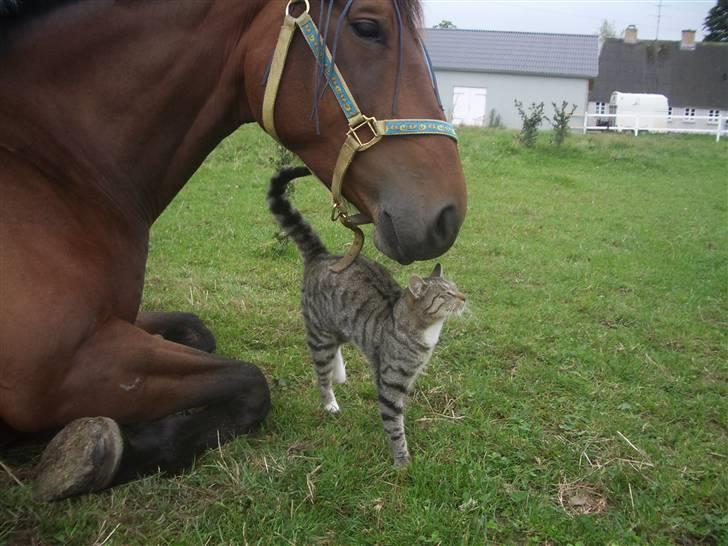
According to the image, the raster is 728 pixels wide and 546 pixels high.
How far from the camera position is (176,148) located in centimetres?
273

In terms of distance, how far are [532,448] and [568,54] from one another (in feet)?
123

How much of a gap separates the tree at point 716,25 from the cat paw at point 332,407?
5223cm

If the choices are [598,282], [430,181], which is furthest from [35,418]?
[598,282]

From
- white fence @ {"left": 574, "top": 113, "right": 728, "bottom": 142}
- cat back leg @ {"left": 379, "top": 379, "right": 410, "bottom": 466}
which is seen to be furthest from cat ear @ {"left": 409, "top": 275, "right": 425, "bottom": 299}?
white fence @ {"left": 574, "top": 113, "right": 728, "bottom": 142}

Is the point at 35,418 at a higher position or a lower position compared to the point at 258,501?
higher

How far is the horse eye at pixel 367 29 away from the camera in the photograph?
229 centimetres

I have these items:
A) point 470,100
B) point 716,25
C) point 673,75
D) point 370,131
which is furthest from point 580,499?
point 716,25

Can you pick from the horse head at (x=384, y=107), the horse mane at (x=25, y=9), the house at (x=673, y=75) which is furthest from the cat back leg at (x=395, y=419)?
the house at (x=673, y=75)

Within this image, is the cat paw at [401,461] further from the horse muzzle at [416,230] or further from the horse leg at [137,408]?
the horse muzzle at [416,230]

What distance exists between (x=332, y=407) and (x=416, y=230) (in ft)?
4.62

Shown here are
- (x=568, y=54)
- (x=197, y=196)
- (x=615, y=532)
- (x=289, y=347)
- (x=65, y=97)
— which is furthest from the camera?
(x=568, y=54)

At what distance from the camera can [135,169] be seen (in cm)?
270

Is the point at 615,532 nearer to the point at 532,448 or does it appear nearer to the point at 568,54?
the point at 532,448

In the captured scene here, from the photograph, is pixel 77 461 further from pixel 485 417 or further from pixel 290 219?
pixel 485 417
